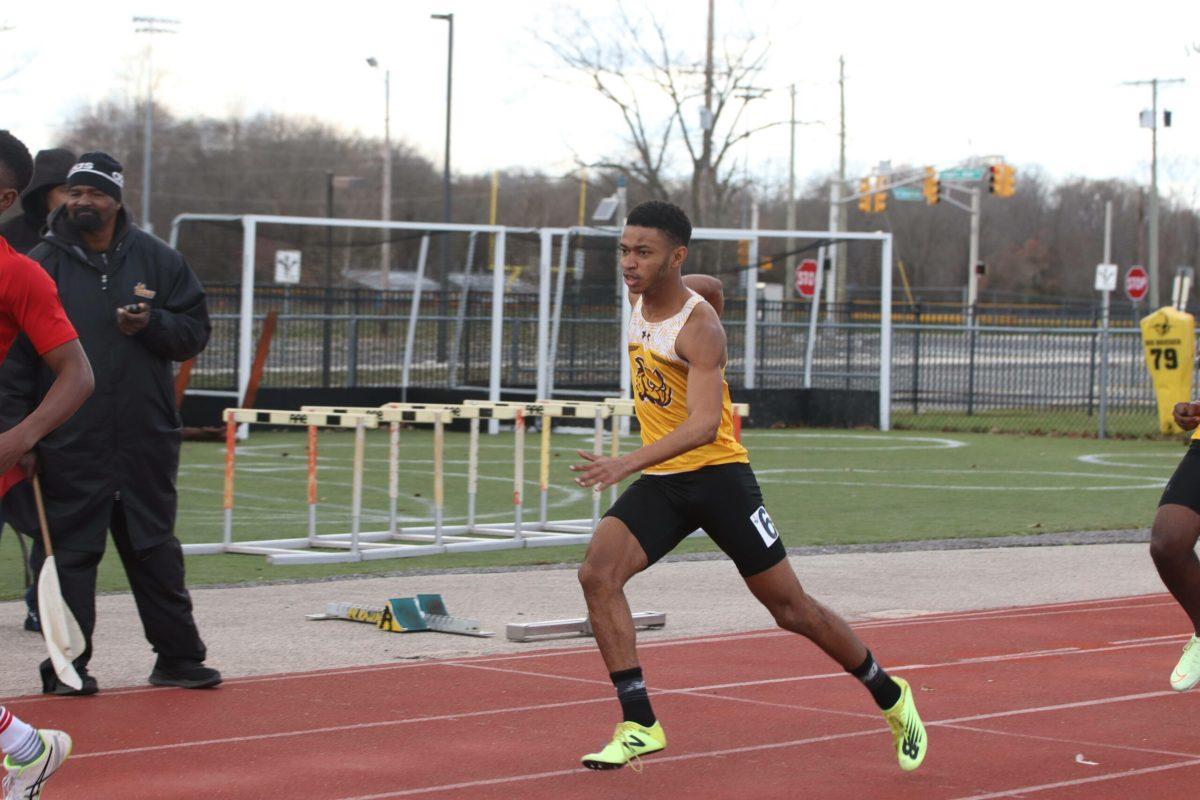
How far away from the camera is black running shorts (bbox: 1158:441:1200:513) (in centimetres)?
748

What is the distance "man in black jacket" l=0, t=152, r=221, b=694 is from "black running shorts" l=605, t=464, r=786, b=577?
2.28m

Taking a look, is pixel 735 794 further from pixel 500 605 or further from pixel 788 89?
pixel 788 89

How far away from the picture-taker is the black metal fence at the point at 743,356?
2703cm

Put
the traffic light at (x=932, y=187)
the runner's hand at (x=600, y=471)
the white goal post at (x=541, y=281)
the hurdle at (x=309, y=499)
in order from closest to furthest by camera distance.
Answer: the runner's hand at (x=600, y=471) → the hurdle at (x=309, y=499) → the white goal post at (x=541, y=281) → the traffic light at (x=932, y=187)

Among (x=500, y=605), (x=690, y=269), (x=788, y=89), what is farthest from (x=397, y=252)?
(x=788, y=89)

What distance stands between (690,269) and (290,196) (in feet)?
171

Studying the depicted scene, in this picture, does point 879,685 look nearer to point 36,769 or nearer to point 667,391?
point 667,391

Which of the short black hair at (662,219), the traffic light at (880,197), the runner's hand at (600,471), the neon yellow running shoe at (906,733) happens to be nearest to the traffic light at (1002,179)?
the traffic light at (880,197)

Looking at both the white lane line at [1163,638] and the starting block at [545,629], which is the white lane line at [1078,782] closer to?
the white lane line at [1163,638]

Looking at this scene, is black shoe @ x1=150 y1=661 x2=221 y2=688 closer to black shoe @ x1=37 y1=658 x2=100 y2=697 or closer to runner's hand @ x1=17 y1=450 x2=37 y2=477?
black shoe @ x1=37 y1=658 x2=100 y2=697

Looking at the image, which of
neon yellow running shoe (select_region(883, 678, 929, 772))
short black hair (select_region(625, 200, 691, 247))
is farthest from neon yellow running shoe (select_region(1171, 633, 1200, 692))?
short black hair (select_region(625, 200, 691, 247))

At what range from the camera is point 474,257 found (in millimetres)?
26031

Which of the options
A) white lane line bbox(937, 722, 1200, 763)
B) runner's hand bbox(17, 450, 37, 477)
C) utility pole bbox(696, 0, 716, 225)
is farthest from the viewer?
utility pole bbox(696, 0, 716, 225)

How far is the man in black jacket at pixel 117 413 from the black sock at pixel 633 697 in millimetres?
2332
